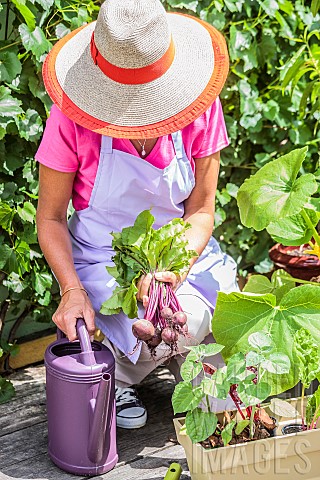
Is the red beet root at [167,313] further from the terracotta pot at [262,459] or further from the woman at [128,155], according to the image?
the terracotta pot at [262,459]

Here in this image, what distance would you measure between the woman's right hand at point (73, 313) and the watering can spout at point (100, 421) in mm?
144

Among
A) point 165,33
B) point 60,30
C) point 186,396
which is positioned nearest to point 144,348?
point 186,396

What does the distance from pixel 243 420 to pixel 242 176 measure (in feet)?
4.88

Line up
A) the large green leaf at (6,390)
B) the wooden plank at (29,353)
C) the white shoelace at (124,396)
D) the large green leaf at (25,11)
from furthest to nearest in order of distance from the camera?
the wooden plank at (29,353) → the large green leaf at (6,390) → the white shoelace at (124,396) → the large green leaf at (25,11)

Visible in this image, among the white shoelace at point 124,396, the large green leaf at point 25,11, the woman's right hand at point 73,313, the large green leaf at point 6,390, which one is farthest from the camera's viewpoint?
the large green leaf at point 6,390

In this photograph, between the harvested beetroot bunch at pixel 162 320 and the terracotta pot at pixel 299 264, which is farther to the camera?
the terracotta pot at pixel 299 264

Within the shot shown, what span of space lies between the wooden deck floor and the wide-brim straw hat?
897 millimetres

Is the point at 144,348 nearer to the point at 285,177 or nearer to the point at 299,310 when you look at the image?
the point at 299,310

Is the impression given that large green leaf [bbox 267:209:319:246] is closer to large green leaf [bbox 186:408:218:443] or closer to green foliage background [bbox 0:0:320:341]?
large green leaf [bbox 186:408:218:443]

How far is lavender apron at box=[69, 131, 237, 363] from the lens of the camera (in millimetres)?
2373

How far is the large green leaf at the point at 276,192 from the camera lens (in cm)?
215

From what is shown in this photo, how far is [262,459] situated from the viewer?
1.99m

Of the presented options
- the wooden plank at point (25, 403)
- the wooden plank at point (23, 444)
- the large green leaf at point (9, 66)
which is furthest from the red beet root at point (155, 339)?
the large green leaf at point (9, 66)

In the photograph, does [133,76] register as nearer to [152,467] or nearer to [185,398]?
[185,398]
